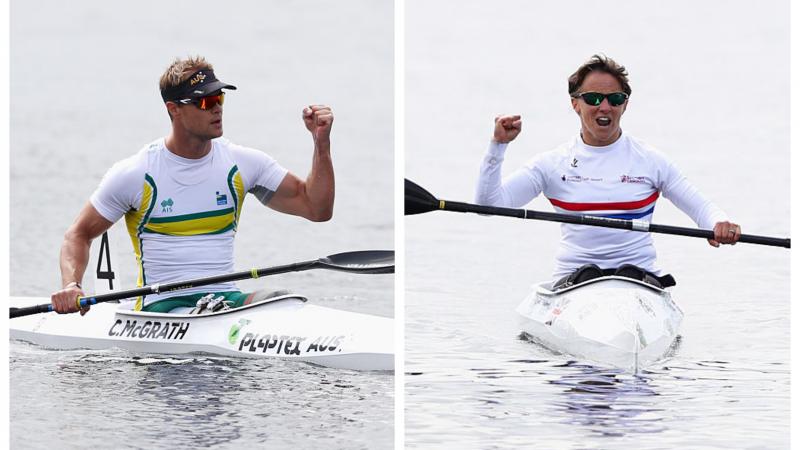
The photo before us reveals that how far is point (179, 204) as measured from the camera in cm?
930

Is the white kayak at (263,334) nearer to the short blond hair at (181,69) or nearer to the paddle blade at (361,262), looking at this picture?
the paddle blade at (361,262)

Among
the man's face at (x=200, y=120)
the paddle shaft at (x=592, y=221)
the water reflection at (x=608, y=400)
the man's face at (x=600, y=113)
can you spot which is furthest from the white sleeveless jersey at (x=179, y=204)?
the water reflection at (x=608, y=400)

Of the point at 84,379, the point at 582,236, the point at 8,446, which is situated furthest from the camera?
the point at 582,236

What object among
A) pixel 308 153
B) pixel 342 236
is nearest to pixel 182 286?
pixel 342 236

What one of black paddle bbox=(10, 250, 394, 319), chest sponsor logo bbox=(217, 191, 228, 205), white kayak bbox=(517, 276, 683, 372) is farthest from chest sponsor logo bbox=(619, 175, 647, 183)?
chest sponsor logo bbox=(217, 191, 228, 205)

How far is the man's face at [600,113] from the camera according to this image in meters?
9.28

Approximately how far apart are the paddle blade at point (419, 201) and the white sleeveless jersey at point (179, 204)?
3.06ft

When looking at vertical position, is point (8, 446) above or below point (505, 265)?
below

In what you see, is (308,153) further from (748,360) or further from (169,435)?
(169,435)

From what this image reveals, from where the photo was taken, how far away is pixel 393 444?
24.9 feet

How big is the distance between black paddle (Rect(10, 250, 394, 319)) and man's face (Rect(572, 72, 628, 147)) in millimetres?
1298

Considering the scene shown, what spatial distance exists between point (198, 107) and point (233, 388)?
1.66 m

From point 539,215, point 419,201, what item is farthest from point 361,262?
point 539,215

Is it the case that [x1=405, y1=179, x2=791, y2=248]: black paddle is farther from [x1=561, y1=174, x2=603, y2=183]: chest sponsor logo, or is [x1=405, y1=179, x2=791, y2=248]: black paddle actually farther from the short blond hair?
the short blond hair
